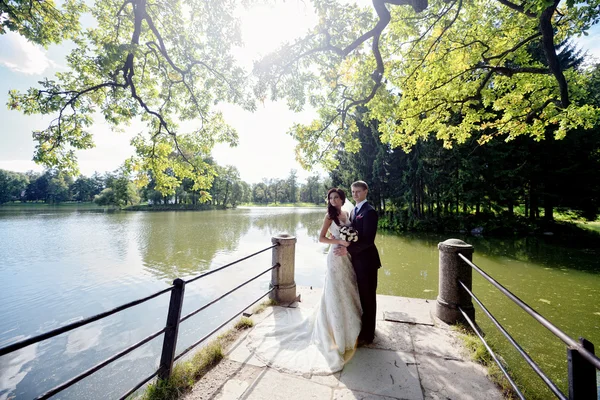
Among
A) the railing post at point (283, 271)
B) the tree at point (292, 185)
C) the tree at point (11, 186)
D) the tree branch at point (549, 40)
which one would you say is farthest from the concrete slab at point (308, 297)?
the tree at point (11, 186)

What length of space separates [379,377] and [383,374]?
82 millimetres

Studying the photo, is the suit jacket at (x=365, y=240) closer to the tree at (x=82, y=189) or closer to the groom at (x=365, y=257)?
the groom at (x=365, y=257)

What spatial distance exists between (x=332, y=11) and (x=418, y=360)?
6.85 meters

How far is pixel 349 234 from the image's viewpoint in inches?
125

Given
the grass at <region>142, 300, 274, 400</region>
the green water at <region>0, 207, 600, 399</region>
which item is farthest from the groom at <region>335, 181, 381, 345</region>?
the grass at <region>142, 300, 274, 400</region>

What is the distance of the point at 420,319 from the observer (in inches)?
167

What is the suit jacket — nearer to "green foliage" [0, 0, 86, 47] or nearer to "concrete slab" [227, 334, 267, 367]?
"concrete slab" [227, 334, 267, 367]

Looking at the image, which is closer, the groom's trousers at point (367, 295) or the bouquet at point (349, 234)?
the bouquet at point (349, 234)

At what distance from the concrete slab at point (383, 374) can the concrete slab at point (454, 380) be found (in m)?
0.11

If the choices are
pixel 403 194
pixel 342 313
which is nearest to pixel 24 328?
pixel 342 313

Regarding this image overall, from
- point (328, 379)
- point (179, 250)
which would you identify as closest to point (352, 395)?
point (328, 379)

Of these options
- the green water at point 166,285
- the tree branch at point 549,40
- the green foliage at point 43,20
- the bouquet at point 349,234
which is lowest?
the green water at point 166,285

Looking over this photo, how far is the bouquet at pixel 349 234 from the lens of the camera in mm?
3170

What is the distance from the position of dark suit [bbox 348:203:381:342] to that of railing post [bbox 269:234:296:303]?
66.7 inches
